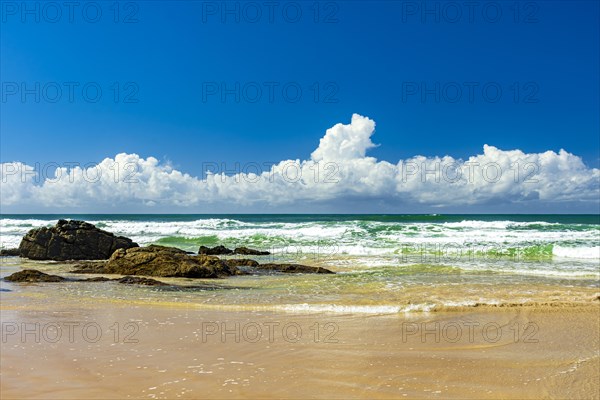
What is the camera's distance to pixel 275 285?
1162 cm

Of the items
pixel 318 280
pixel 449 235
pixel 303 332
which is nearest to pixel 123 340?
pixel 303 332

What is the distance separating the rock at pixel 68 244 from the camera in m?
19.2

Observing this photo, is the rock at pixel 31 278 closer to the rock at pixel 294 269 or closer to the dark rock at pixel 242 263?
the dark rock at pixel 242 263

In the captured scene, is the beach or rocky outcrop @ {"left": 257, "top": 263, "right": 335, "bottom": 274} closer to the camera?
the beach

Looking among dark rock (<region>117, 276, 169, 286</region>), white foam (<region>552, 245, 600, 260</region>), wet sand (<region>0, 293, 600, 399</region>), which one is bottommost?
white foam (<region>552, 245, 600, 260</region>)

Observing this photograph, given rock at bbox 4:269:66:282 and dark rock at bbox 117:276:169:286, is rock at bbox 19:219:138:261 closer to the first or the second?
rock at bbox 4:269:66:282

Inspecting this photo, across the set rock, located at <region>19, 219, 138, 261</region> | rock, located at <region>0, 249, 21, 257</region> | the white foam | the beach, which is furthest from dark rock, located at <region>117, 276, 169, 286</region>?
the white foam

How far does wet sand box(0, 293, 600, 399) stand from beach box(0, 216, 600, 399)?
2 centimetres

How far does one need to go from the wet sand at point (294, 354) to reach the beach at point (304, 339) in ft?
0.07

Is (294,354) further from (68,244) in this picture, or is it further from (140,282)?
(68,244)

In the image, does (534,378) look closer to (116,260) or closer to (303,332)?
(303,332)

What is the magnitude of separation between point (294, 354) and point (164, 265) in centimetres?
895

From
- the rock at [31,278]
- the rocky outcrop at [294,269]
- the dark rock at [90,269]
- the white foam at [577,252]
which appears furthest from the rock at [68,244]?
the white foam at [577,252]

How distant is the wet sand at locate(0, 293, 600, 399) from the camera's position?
14.4 feet
